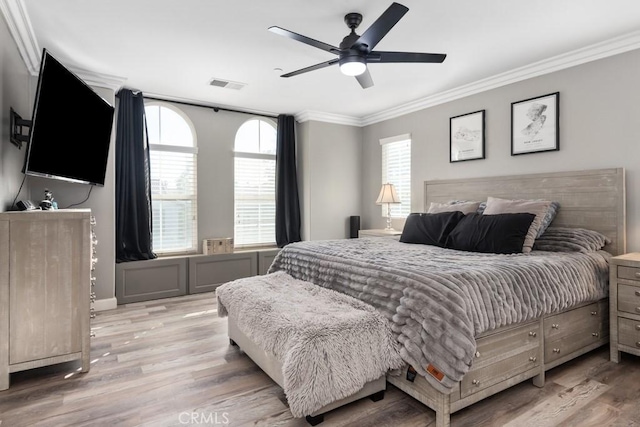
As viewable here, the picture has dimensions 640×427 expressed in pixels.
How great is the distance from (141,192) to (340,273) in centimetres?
297

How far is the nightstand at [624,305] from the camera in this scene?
2588 mm

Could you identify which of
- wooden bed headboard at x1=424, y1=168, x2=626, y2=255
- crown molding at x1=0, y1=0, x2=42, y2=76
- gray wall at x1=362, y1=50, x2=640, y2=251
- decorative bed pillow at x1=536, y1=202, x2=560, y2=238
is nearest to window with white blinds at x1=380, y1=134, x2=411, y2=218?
gray wall at x1=362, y1=50, x2=640, y2=251

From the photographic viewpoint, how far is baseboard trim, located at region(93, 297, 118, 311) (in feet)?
13.2

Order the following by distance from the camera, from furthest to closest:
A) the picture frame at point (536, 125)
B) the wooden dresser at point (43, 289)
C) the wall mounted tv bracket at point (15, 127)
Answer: the picture frame at point (536, 125), the wall mounted tv bracket at point (15, 127), the wooden dresser at point (43, 289)

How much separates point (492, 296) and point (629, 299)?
1.39m

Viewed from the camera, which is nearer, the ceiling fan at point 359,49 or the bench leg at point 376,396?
the bench leg at point 376,396

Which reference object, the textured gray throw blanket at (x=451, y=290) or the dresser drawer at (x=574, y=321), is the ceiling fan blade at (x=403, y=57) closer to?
the textured gray throw blanket at (x=451, y=290)

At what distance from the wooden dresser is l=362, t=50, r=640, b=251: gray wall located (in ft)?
12.7

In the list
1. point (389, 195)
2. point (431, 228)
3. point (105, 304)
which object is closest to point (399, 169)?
point (389, 195)

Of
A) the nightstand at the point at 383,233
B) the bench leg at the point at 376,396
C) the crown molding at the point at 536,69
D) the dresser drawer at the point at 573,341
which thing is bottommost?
the bench leg at the point at 376,396

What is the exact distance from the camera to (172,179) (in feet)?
15.8

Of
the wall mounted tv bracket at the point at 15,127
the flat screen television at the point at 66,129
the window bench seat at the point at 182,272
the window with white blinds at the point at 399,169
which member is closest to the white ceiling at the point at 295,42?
the flat screen television at the point at 66,129

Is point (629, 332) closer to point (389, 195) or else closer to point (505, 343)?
point (505, 343)

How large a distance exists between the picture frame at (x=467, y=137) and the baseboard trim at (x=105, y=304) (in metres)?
4.24
